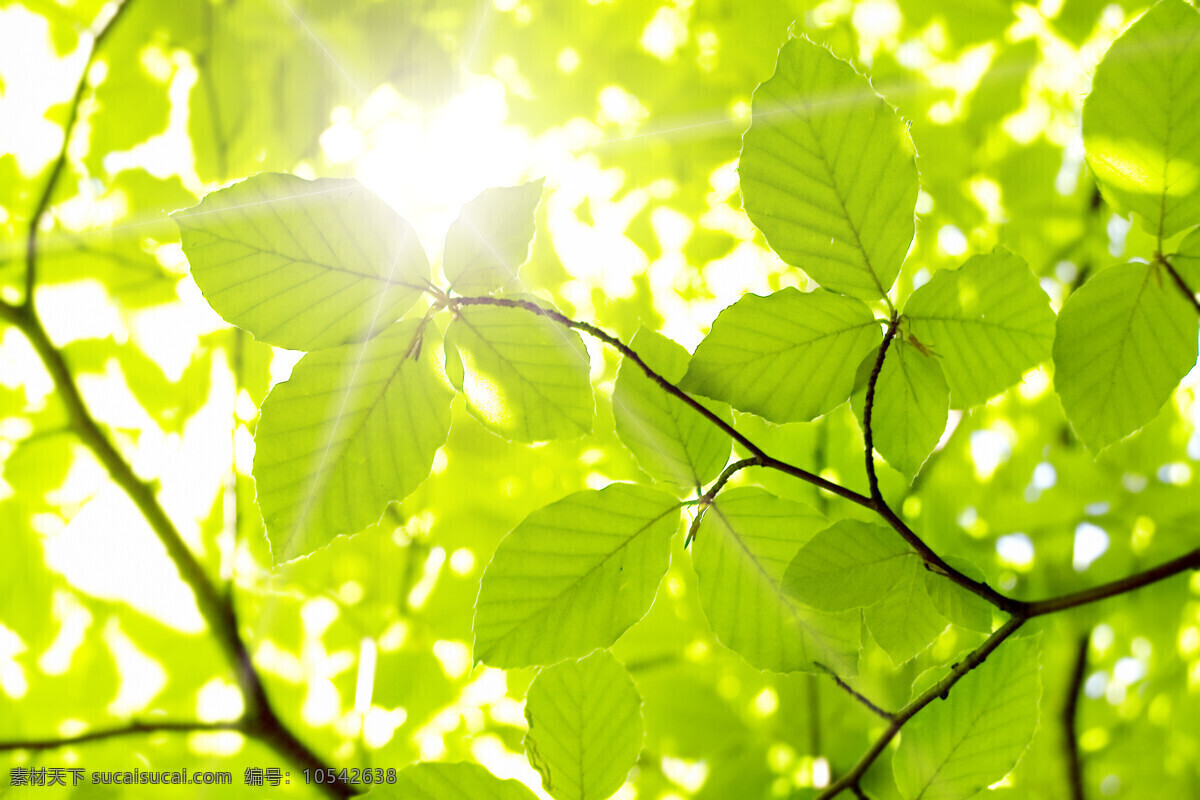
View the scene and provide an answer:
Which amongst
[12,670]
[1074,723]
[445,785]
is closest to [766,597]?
[445,785]

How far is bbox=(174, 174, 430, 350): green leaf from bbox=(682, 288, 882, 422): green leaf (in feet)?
0.36

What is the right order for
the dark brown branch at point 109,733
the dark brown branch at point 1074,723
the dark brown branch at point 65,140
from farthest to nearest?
the dark brown branch at point 65,140 < the dark brown branch at point 1074,723 < the dark brown branch at point 109,733

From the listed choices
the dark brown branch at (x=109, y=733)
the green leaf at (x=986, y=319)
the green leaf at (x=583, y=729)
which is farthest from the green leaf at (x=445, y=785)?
the dark brown branch at (x=109, y=733)

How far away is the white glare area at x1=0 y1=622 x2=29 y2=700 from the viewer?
3.85 feet

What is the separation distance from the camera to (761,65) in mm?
1336

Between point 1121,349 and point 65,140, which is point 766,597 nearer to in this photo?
point 1121,349

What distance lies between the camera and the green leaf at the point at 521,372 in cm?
25

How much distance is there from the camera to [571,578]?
0.79 ft

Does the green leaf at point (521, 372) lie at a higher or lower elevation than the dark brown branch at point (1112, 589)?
higher

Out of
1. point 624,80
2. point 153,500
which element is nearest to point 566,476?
point 153,500

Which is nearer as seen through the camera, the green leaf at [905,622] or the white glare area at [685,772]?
the green leaf at [905,622]

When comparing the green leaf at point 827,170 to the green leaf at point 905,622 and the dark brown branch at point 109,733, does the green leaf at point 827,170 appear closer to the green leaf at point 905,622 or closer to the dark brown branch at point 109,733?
the green leaf at point 905,622

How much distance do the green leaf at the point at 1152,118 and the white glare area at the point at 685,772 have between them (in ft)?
3.35

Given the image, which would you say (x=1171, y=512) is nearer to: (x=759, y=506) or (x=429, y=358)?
(x=759, y=506)
